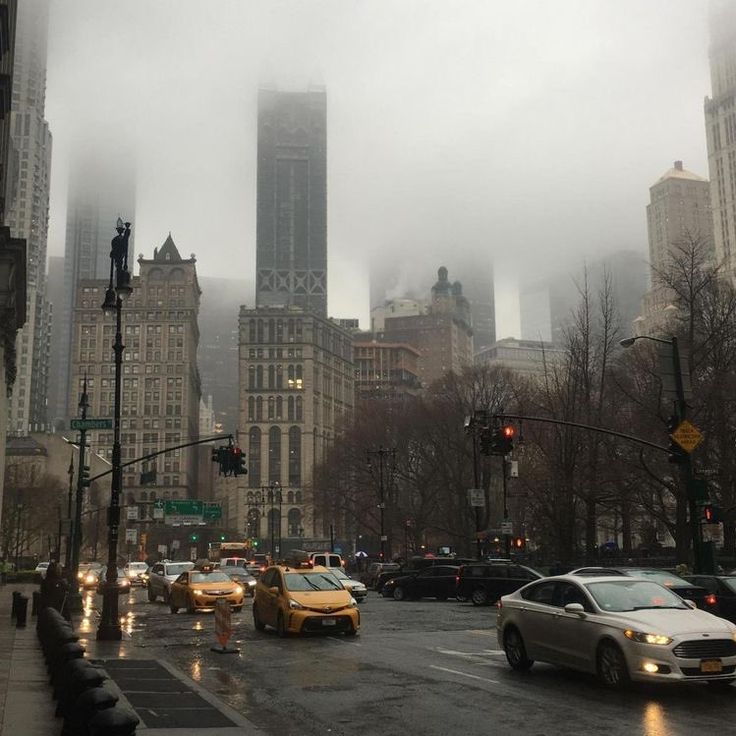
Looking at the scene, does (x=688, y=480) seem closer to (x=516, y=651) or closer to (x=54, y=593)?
(x=516, y=651)

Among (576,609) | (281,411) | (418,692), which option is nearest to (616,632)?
(576,609)

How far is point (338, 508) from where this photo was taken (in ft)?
253

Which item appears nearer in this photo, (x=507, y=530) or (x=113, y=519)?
(x=113, y=519)

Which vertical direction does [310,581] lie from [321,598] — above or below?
above

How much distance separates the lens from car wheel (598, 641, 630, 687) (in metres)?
11.0

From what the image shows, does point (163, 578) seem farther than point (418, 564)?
No

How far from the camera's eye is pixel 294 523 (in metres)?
155

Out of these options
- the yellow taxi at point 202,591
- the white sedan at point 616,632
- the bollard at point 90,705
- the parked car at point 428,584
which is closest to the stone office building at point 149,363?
the parked car at point 428,584

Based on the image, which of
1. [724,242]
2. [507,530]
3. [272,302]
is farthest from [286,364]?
[507,530]

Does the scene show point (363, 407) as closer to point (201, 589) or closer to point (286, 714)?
point (201, 589)

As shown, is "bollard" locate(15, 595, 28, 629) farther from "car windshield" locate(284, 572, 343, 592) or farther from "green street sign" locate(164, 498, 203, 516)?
"green street sign" locate(164, 498, 203, 516)

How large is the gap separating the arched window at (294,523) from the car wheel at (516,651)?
464 ft

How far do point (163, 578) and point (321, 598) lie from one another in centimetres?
1941

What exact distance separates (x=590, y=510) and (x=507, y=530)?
448 cm
